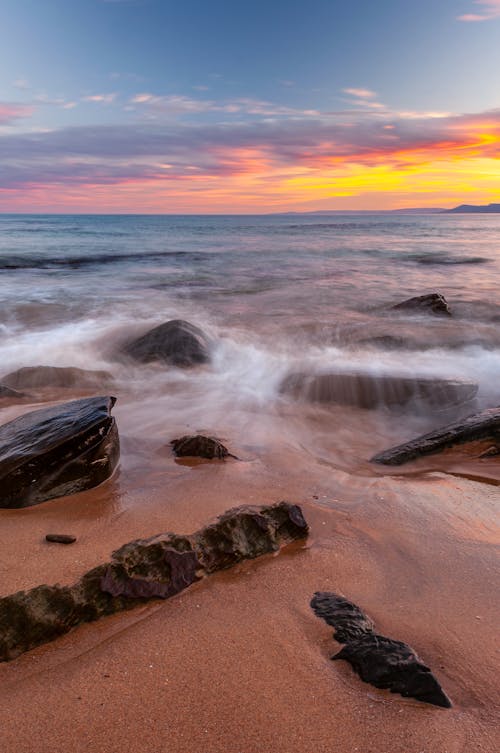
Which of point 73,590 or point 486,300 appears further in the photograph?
point 486,300

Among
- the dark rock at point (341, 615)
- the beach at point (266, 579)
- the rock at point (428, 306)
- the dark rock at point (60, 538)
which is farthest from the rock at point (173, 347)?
the rock at point (428, 306)

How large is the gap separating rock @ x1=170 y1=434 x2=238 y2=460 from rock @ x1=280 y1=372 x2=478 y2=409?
2.17m

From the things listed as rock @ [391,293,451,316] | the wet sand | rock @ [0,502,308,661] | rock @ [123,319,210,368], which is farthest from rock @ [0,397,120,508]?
rock @ [391,293,451,316]

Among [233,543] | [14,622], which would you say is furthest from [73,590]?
[233,543]

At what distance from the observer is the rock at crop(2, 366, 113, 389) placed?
6215 mm

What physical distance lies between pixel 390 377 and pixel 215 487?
342cm

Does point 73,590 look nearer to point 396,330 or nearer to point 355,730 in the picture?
point 355,730

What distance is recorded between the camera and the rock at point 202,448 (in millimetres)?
3932

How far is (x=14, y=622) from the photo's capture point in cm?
201

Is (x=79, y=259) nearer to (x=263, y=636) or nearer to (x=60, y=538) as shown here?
(x=60, y=538)

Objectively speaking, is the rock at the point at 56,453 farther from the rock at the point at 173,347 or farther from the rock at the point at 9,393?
the rock at the point at 173,347

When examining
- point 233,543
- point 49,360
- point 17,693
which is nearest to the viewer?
point 17,693

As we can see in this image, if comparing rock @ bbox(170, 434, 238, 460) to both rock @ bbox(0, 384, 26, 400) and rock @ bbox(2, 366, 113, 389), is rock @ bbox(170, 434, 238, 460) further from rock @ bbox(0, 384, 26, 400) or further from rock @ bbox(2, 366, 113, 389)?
rock @ bbox(2, 366, 113, 389)

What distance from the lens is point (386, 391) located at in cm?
587
